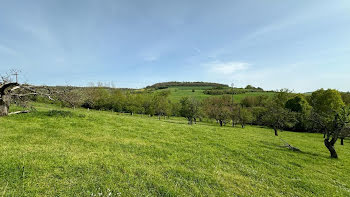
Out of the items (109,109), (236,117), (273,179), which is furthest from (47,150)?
(109,109)

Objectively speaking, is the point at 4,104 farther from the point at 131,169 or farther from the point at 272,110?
the point at 272,110

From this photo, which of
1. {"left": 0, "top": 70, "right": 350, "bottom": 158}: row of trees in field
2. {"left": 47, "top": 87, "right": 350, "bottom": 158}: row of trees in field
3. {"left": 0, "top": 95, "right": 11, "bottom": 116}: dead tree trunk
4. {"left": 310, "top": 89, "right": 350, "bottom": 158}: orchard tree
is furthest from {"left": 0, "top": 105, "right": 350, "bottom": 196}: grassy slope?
{"left": 47, "top": 87, "right": 350, "bottom": 158}: row of trees in field

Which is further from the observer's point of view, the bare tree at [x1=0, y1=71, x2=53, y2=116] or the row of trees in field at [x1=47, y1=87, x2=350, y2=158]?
the row of trees in field at [x1=47, y1=87, x2=350, y2=158]

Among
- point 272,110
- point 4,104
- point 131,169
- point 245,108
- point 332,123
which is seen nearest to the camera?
point 131,169

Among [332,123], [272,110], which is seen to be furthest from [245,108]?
[332,123]

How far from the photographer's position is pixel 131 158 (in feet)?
28.7

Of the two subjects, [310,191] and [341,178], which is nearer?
[310,191]

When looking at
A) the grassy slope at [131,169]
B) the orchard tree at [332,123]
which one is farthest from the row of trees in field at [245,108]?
the grassy slope at [131,169]

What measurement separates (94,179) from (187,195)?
409 centimetres

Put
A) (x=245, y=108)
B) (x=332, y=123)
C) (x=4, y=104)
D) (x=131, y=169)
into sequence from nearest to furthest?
(x=131, y=169) → (x=4, y=104) → (x=332, y=123) → (x=245, y=108)

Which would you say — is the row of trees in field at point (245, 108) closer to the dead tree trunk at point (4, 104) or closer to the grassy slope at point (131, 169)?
the dead tree trunk at point (4, 104)

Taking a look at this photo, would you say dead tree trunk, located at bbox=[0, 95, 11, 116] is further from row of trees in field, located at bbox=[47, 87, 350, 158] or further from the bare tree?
row of trees in field, located at bbox=[47, 87, 350, 158]

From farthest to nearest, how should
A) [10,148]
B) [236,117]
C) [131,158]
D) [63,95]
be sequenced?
[236,117]
[63,95]
[131,158]
[10,148]

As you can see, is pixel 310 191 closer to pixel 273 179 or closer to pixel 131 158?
pixel 273 179
